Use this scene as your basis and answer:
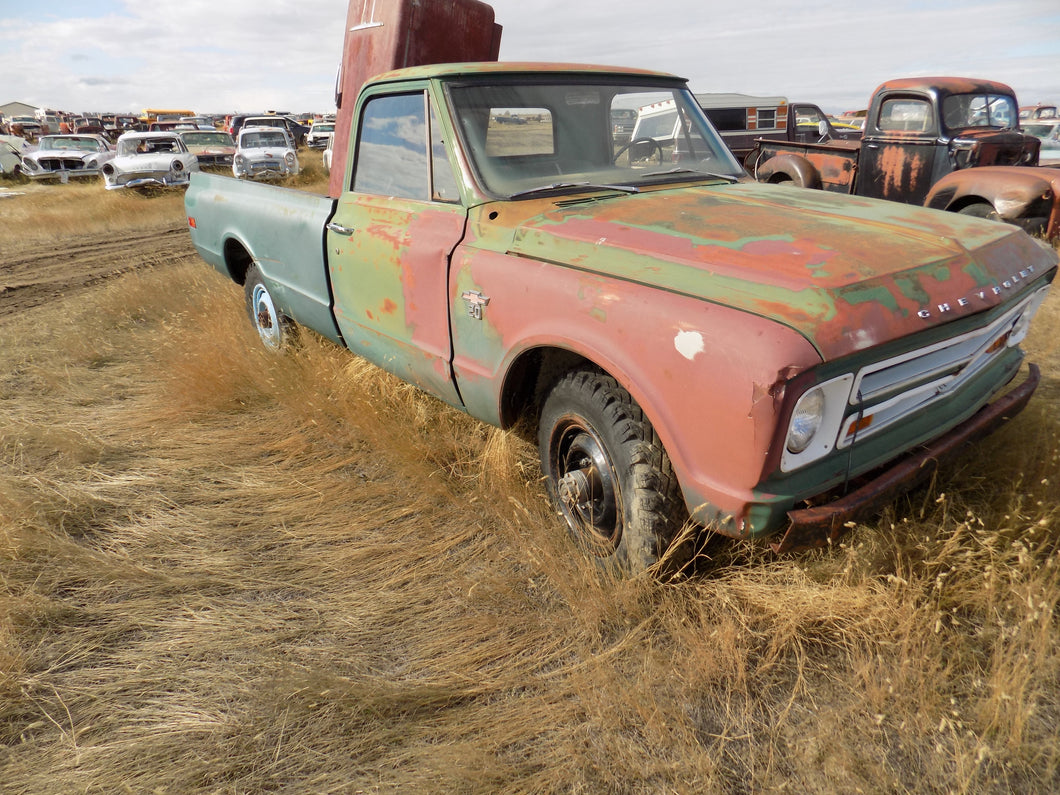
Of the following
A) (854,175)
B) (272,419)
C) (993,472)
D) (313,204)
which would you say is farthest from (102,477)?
(854,175)

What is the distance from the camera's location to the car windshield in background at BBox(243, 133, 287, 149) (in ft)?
58.7

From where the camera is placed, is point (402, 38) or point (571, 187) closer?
point (571, 187)

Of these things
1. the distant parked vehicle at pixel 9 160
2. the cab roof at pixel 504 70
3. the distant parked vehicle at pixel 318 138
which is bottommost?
the cab roof at pixel 504 70

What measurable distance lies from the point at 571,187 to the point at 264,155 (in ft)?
54.1

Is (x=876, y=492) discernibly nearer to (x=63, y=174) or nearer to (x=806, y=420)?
(x=806, y=420)

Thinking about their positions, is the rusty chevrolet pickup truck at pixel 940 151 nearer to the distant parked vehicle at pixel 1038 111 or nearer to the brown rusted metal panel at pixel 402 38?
the brown rusted metal panel at pixel 402 38

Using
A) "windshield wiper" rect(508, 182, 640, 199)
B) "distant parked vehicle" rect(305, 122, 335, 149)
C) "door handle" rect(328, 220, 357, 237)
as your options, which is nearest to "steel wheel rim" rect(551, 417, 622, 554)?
"windshield wiper" rect(508, 182, 640, 199)

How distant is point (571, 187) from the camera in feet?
9.34

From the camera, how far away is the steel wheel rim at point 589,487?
2.45 meters

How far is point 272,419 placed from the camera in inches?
165

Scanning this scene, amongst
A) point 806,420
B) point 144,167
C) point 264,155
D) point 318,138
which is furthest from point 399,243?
point 318,138

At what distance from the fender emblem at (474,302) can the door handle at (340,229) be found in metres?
1.04

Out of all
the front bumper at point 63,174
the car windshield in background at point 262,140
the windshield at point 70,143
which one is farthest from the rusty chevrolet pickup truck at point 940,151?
the windshield at point 70,143

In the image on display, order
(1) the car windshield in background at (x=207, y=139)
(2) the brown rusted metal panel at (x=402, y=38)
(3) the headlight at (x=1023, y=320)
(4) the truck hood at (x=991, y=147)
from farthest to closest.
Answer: (1) the car windshield in background at (x=207, y=139)
(4) the truck hood at (x=991, y=147)
(2) the brown rusted metal panel at (x=402, y=38)
(3) the headlight at (x=1023, y=320)
